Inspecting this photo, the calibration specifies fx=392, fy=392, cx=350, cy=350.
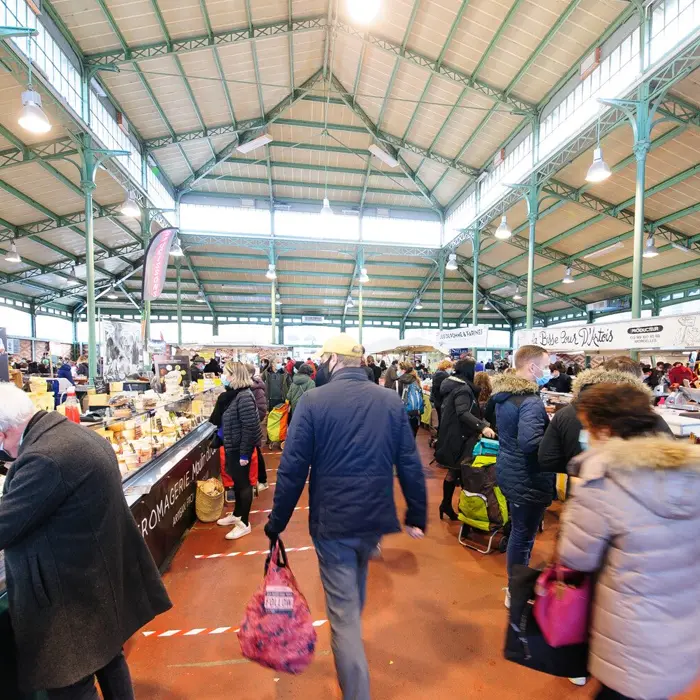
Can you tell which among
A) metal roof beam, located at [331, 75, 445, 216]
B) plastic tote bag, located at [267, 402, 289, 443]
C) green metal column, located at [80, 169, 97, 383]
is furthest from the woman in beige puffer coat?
metal roof beam, located at [331, 75, 445, 216]

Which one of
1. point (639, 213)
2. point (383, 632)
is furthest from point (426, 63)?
point (383, 632)

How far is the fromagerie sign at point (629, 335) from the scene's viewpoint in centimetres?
492

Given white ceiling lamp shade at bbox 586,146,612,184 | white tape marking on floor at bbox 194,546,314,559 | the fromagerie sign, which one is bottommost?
white tape marking on floor at bbox 194,546,314,559

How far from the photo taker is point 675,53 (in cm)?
662

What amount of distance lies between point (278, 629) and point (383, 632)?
43.9 inches

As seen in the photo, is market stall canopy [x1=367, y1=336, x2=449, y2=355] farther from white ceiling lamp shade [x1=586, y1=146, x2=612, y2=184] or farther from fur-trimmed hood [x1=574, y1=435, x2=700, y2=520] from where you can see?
fur-trimmed hood [x1=574, y1=435, x2=700, y2=520]

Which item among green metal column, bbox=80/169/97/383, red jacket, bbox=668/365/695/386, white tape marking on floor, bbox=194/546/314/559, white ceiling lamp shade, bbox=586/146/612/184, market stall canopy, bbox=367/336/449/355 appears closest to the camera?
white tape marking on floor, bbox=194/546/314/559

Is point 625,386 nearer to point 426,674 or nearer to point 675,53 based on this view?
point 426,674

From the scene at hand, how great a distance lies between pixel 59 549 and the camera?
131cm

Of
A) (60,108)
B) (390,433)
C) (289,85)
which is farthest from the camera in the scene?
(289,85)

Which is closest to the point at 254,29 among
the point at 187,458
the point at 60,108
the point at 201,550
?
the point at 60,108

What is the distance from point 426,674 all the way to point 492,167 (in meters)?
15.4

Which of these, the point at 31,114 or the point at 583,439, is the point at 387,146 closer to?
the point at 31,114

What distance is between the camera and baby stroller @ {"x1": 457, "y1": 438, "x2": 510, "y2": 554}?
11.6 ft
